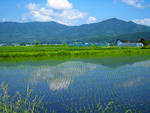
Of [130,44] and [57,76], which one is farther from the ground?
[130,44]

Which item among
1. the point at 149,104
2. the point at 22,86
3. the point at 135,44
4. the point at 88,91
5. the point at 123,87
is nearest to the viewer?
the point at 149,104

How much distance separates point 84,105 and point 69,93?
4.40ft

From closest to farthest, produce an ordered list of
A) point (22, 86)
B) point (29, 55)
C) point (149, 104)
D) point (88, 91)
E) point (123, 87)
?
point (149, 104) < point (88, 91) < point (123, 87) < point (22, 86) < point (29, 55)

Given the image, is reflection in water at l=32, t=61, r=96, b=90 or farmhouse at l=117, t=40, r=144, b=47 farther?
farmhouse at l=117, t=40, r=144, b=47

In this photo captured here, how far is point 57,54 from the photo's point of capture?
2483cm

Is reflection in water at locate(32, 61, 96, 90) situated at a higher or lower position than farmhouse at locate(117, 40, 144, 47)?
lower

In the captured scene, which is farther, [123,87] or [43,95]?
[123,87]

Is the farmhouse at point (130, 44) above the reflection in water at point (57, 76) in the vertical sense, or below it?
above

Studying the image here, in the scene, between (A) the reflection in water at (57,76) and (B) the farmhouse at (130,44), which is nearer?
(A) the reflection in water at (57,76)

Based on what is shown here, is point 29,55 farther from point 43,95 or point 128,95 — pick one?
point 128,95

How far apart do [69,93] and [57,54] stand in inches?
719

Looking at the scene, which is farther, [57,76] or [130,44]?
[130,44]

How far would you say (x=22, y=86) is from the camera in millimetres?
8195

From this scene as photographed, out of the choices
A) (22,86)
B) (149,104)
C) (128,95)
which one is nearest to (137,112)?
(149,104)
